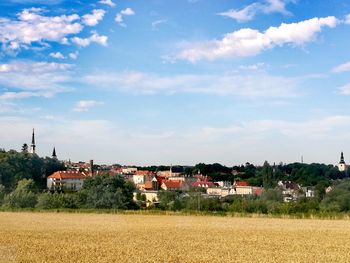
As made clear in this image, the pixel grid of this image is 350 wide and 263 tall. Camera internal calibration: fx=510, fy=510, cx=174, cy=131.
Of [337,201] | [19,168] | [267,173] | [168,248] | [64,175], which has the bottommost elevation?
[337,201]

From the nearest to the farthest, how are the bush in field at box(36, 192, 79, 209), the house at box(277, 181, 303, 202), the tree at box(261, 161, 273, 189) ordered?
1. the bush in field at box(36, 192, 79, 209)
2. the house at box(277, 181, 303, 202)
3. the tree at box(261, 161, 273, 189)

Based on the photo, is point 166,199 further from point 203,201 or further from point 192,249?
point 192,249

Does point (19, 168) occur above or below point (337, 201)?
above

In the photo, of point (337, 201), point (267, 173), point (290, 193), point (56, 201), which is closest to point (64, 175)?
point (267, 173)

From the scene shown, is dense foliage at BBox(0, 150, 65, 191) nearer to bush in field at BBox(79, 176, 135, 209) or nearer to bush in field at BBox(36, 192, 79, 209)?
bush in field at BBox(36, 192, 79, 209)

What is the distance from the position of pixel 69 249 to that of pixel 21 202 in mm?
57832

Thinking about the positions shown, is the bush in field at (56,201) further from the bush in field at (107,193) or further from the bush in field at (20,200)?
the bush in field at (20,200)

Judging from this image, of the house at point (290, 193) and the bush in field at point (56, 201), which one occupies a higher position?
the bush in field at point (56, 201)

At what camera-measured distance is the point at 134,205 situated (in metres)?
80.9

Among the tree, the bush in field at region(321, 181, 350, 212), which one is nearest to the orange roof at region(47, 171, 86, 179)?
the tree

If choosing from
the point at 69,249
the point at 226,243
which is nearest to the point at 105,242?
the point at 69,249

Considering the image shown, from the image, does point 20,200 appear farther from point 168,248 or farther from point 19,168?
point 19,168

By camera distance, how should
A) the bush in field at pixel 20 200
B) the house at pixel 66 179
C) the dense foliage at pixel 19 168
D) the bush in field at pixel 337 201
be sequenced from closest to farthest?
1. the bush in field at pixel 337 201
2. the bush in field at pixel 20 200
3. the dense foliage at pixel 19 168
4. the house at pixel 66 179

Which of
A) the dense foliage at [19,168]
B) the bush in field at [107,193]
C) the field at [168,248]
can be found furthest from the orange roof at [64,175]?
the field at [168,248]
